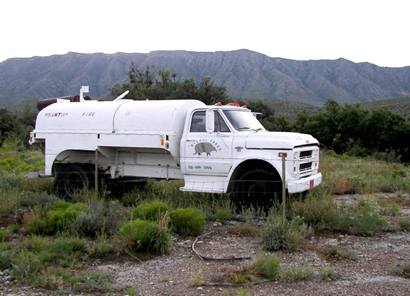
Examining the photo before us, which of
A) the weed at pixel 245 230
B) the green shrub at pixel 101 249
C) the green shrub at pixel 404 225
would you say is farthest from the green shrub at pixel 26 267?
the green shrub at pixel 404 225

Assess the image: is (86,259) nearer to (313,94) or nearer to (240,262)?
(240,262)

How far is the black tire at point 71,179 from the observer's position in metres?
13.2

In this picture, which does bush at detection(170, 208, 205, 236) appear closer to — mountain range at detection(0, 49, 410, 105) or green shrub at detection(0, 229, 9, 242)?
green shrub at detection(0, 229, 9, 242)

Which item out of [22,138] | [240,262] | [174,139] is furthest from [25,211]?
[22,138]

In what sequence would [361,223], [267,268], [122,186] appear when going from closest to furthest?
[267,268]
[361,223]
[122,186]

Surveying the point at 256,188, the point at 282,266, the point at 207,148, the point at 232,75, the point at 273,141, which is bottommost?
the point at 282,266

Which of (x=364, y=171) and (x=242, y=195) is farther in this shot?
(x=364, y=171)

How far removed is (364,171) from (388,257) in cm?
1135

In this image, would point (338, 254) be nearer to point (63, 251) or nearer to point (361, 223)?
point (361, 223)

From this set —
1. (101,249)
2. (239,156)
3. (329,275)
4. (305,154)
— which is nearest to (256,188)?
(239,156)

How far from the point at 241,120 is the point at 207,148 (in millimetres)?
995

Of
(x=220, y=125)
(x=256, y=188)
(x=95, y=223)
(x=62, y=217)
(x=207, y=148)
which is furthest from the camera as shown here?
(x=220, y=125)

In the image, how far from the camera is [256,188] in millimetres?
11008

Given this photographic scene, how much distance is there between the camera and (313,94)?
430 ft
